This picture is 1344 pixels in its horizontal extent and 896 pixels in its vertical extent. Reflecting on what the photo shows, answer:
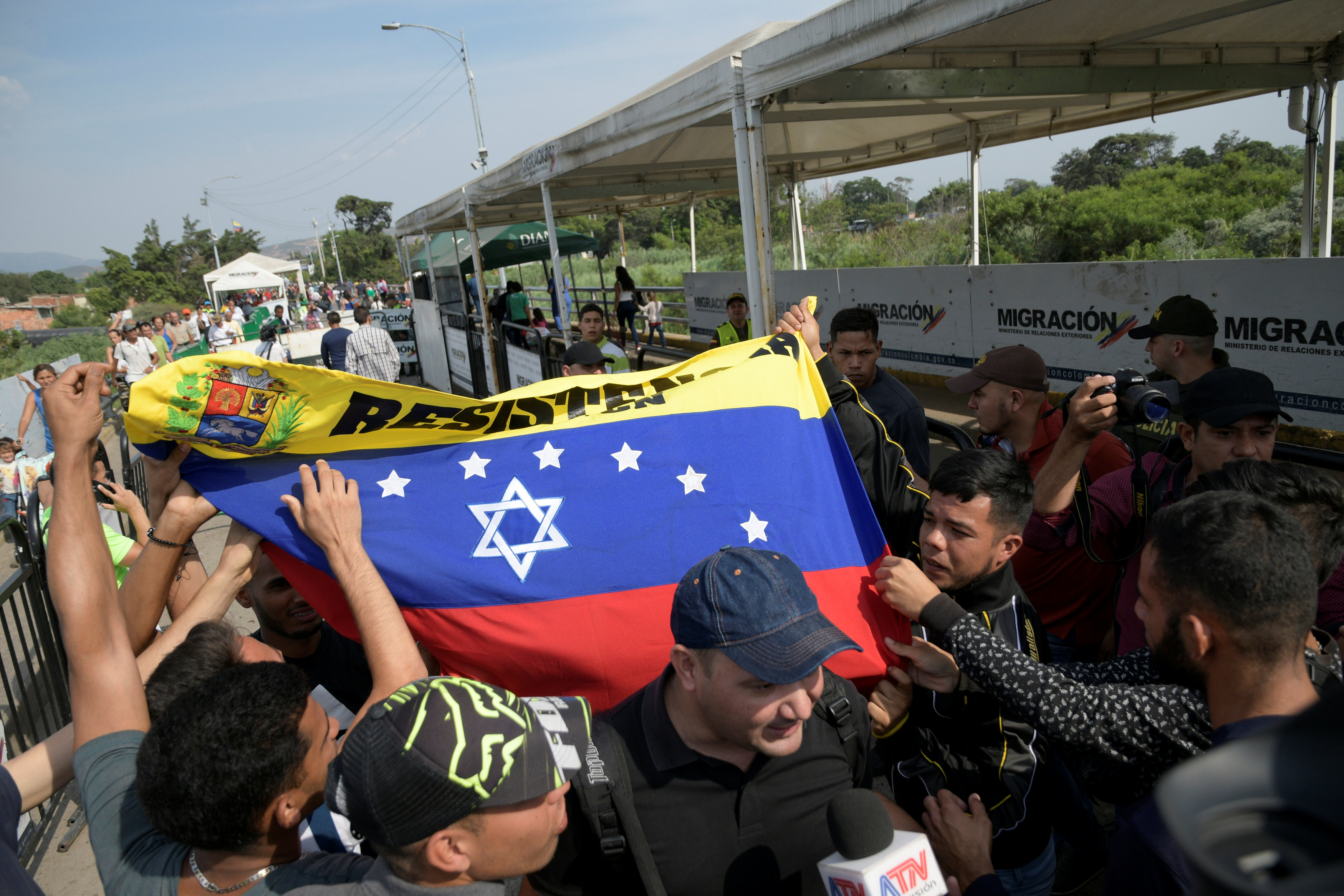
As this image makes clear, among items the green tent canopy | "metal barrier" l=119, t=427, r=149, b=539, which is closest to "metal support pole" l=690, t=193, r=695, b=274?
the green tent canopy

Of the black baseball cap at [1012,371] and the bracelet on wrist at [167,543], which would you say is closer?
the bracelet on wrist at [167,543]

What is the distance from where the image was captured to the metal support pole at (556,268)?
841 centimetres

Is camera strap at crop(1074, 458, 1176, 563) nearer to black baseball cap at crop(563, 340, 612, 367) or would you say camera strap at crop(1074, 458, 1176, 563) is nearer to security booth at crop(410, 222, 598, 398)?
black baseball cap at crop(563, 340, 612, 367)

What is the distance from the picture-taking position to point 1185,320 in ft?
13.5

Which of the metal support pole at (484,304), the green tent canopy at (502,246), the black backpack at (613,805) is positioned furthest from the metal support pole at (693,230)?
the black backpack at (613,805)

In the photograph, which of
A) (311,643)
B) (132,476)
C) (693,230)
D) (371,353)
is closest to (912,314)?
(693,230)

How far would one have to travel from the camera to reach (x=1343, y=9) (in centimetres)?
623

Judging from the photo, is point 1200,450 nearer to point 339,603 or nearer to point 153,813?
point 339,603

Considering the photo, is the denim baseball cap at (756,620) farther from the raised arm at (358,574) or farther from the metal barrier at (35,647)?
the metal barrier at (35,647)

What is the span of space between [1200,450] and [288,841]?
3038mm

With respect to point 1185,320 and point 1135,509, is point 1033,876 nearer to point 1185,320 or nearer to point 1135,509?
point 1135,509

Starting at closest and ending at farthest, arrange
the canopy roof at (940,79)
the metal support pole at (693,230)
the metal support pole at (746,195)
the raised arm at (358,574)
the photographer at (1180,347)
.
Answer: the raised arm at (358,574) → the photographer at (1180,347) → the canopy roof at (940,79) → the metal support pole at (746,195) → the metal support pole at (693,230)

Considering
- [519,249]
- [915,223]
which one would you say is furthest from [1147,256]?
[519,249]

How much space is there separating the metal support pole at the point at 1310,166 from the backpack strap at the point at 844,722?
27.7ft
